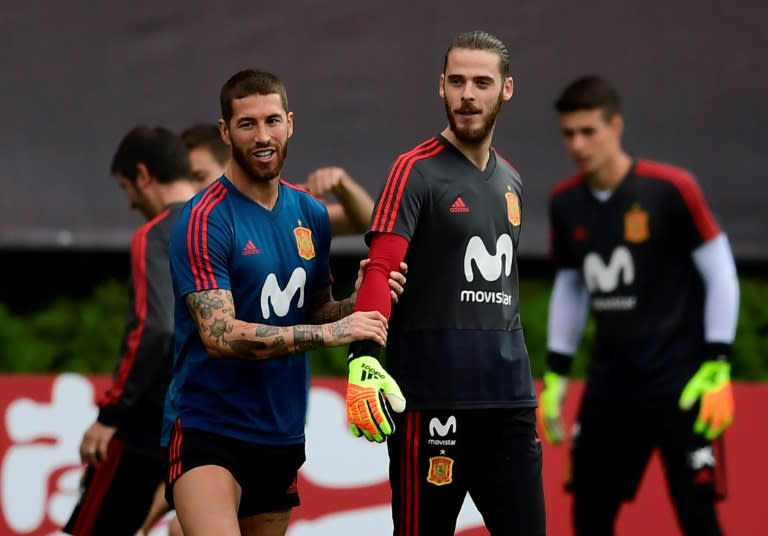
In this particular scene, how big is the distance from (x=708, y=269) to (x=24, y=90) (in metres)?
4.77

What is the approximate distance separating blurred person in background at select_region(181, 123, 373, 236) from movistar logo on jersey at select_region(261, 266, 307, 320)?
70cm

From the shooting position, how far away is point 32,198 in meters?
9.91

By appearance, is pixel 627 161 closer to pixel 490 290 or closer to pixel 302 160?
pixel 490 290

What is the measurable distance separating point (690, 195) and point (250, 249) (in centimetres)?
257

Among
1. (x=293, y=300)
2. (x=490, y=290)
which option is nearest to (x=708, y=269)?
(x=490, y=290)

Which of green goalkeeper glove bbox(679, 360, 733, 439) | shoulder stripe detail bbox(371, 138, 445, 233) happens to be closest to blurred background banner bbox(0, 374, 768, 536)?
green goalkeeper glove bbox(679, 360, 733, 439)

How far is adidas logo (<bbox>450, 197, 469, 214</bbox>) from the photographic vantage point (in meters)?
5.48

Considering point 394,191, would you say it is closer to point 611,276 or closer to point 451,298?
point 451,298

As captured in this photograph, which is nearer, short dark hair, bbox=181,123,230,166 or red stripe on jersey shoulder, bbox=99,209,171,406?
red stripe on jersey shoulder, bbox=99,209,171,406

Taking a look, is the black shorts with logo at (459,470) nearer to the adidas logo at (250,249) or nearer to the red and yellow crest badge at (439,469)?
the red and yellow crest badge at (439,469)

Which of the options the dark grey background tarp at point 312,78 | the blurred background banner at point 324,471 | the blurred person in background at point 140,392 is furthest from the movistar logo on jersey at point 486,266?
the dark grey background tarp at point 312,78

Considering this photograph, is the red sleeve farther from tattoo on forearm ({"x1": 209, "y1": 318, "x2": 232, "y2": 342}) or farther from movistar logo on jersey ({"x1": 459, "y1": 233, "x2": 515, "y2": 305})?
tattoo on forearm ({"x1": 209, "y1": 318, "x2": 232, "y2": 342})

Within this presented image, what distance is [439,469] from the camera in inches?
217

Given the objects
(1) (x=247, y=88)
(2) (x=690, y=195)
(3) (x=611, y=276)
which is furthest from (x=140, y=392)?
(2) (x=690, y=195)
